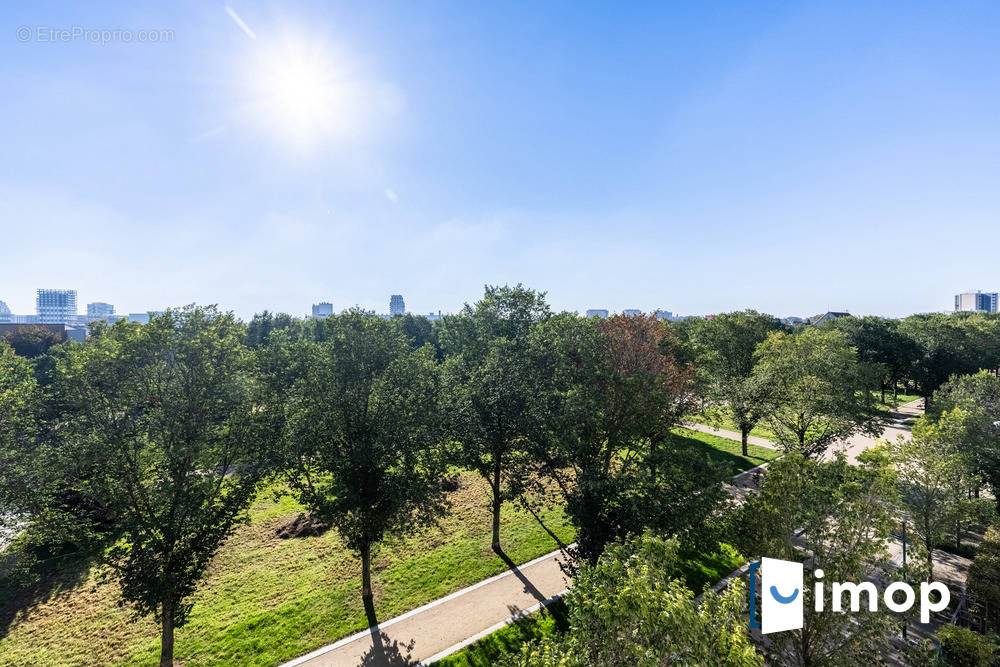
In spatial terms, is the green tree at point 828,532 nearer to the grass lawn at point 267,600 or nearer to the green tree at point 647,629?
the green tree at point 647,629

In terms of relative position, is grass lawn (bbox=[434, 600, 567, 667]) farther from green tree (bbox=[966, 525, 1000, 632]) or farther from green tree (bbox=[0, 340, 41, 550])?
green tree (bbox=[966, 525, 1000, 632])

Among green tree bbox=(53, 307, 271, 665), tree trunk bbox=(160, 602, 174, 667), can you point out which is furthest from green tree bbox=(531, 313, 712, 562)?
tree trunk bbox=(160, 602, 174, 667)

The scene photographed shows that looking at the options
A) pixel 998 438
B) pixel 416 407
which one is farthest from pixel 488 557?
pixel 998 438

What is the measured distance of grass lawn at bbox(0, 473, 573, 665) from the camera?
44.2 feet

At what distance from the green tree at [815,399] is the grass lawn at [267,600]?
626 inches

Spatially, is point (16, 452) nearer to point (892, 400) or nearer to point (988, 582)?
point (988, 582)

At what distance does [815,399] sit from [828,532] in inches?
680

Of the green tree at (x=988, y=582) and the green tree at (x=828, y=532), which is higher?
the green tree at (x=828, y=532)

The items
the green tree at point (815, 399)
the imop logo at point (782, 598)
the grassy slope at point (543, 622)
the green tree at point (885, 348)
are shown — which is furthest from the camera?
the green tree at point (885, 348)

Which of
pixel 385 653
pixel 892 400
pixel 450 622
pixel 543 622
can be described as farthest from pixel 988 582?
pixel 892 400

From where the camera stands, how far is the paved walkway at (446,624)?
Result: 1300cm

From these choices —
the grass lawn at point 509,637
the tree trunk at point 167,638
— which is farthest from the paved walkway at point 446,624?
the tree trunk at point 167,638

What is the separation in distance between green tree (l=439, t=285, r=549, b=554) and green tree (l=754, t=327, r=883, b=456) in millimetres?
16311

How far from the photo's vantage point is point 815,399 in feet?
75.0
